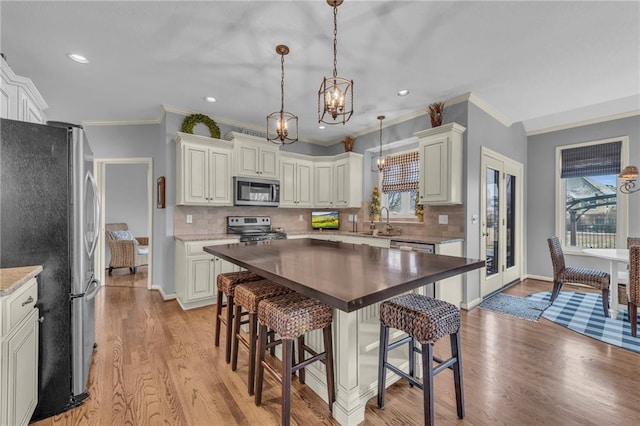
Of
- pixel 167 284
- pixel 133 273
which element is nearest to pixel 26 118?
pixel 167 284

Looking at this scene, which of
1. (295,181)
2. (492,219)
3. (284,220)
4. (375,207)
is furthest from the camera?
(284,220)

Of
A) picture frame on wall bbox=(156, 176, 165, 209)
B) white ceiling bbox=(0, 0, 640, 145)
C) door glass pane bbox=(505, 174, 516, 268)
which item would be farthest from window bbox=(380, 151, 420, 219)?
picture frame on wall bbox=(156, 176, 165, 209)

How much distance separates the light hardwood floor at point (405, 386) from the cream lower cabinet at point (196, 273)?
2.01 feet

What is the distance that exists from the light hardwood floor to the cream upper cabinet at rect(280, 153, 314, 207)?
8.64 ft

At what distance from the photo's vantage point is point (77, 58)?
2.63m

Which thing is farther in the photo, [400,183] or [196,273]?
[400,183]

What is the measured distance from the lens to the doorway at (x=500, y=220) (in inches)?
154

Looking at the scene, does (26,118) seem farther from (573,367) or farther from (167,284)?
(573,367)

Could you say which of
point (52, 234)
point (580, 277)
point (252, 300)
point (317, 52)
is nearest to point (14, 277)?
point (52, 234)

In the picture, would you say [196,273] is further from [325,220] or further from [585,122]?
[585,122]

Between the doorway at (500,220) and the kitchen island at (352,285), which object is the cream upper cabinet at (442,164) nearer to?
the doorway at (500,220)

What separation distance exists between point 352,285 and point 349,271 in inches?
11.0

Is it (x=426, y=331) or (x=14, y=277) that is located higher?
(x=14, y=277)

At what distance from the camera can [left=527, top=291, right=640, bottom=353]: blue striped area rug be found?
2660 millimetres
